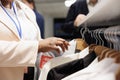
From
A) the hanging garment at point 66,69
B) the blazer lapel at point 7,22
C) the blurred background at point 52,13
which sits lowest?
the blurred background at point 52,13

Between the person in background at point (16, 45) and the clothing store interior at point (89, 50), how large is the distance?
74mm

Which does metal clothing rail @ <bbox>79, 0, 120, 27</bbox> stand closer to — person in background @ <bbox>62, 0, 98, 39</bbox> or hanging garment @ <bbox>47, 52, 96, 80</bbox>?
hanging garment @ <bbox>47, 52, 96, 80</bbox>

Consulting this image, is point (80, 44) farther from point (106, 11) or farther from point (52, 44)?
point (106, 11)

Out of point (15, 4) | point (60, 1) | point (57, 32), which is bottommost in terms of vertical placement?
point (57, 32)

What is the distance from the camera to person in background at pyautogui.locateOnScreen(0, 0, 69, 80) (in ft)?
3.43

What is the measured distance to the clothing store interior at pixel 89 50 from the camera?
2.32 ft

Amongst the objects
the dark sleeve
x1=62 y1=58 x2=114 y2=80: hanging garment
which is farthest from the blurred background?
x1=62 y1=58 x2=114 y2=80: hanging garment

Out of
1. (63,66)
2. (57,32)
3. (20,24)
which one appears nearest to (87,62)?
(63,66)

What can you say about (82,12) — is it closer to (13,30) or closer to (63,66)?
(13,30)

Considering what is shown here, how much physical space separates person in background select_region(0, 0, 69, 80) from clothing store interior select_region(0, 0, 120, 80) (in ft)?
0.24

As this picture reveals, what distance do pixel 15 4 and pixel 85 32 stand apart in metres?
0.41

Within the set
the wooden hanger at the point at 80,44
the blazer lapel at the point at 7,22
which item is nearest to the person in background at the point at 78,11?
the wooden hanger at the point at 80,44

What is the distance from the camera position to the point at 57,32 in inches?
283

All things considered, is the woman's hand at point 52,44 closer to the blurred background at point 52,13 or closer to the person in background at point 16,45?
the person in background at point 16,45
